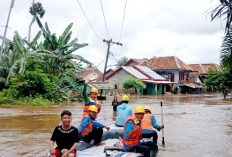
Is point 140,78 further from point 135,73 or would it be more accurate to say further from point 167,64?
point 167,64

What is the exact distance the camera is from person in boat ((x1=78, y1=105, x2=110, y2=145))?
22.4 feet

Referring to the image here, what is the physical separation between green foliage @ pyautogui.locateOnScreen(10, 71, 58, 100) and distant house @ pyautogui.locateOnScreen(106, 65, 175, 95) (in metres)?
22.0

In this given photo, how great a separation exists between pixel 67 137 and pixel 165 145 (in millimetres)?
5065

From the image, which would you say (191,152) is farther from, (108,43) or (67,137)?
(108,43)

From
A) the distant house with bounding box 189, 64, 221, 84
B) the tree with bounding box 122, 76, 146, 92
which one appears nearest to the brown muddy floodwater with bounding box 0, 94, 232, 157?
the tree with bounding box 122, 76, 146, 92

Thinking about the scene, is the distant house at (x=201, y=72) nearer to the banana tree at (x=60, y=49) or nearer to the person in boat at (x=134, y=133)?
the banana tree at (x=60, y=49)

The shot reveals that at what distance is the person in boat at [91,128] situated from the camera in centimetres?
682

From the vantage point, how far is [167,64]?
54375 millimetres

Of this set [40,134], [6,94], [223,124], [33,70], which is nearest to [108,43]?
[33,70]

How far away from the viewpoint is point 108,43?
32562mm

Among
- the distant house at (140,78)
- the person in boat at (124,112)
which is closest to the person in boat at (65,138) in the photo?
the person in boat at (124,112)

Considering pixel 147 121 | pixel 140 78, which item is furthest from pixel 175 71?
pixel 147 121

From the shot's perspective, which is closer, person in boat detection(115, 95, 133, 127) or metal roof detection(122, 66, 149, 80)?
person in boat detection(115, 95, 133, 127)

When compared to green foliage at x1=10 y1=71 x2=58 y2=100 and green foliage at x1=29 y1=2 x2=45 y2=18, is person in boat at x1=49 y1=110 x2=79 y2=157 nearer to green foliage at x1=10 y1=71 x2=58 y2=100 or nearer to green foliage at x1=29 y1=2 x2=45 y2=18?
green foliage at x1=10 y1=71 x2=58 y2=100
